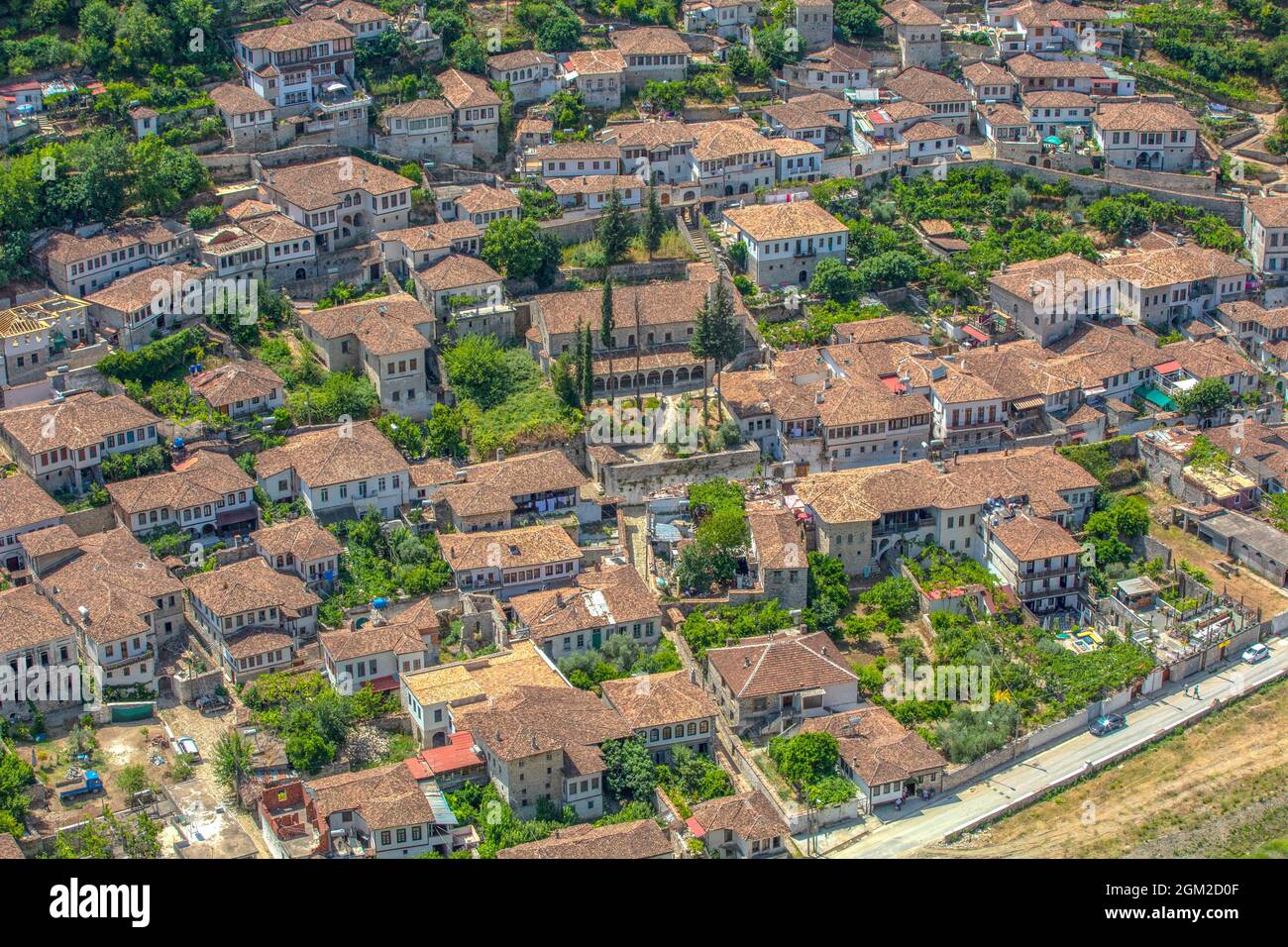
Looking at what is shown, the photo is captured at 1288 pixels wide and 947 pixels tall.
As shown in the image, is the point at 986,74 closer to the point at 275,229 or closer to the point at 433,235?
the point at 433,235

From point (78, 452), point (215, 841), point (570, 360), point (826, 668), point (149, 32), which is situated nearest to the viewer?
point (215, 841)

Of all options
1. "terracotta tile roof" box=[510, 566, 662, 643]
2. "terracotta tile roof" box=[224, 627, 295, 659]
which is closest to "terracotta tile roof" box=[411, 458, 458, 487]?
"terracotta tile roof" box=[510, 566, 662, 643]

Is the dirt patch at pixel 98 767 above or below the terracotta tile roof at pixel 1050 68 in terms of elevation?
below

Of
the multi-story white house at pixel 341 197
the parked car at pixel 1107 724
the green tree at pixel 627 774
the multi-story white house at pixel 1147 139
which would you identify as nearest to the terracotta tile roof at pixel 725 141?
the multi-story white house at pixel 341 197

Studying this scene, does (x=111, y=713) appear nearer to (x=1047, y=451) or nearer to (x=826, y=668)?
(x=826, y=668)

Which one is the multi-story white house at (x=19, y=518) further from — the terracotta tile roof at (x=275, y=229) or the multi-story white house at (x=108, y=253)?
the terracotta tile roof at (x=275, y=229)

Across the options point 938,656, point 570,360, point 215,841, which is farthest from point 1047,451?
point 215,841
